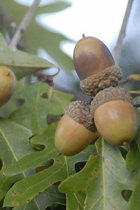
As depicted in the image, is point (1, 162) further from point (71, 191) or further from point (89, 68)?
point (89, 68)

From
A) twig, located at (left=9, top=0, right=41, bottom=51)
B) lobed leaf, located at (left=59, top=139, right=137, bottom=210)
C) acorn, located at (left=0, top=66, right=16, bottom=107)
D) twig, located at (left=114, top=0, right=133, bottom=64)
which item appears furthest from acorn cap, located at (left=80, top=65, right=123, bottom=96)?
twig, located at (left=9, top=0, right=41, bottom=51)

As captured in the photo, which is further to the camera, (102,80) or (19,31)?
(19,31)

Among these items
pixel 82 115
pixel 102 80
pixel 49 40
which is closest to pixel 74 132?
pixel 82 115

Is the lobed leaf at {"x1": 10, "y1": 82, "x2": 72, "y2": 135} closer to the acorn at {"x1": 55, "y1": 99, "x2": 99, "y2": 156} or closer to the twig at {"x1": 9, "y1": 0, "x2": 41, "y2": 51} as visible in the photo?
the twig at {"x1": 9, "y1": 0, "x2": 41, "y2": 51}

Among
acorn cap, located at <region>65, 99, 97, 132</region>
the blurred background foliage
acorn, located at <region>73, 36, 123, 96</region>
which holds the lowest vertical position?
the blurred background foliage

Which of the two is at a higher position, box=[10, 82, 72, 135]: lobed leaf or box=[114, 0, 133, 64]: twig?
box=[114, 0, 133, 64]: twig

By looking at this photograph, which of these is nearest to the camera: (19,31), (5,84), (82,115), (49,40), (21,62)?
(82,115)

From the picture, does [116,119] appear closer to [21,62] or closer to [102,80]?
[102,80]

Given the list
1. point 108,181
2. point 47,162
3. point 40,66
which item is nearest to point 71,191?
point 108,181
